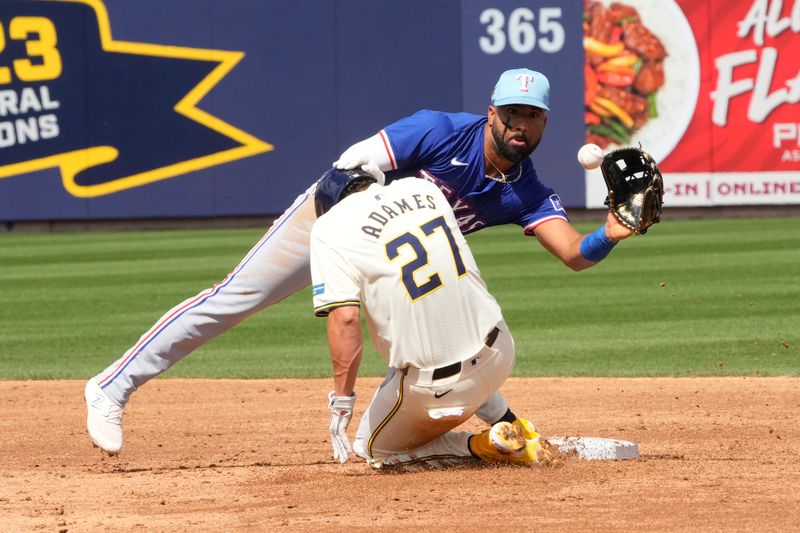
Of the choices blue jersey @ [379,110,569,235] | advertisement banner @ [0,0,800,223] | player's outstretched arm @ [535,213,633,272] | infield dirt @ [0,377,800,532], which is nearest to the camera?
infield dirt @ [0,377,800,532]

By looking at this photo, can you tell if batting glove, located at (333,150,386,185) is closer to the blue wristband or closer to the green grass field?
the blue wristband

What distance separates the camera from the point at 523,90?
16.9 feet

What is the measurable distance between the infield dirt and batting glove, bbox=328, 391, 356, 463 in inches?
3.7

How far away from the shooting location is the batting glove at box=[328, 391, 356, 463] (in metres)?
4.83

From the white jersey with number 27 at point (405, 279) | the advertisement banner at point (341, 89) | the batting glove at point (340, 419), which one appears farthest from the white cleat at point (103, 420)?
the advertisement banner at point (341, 89)

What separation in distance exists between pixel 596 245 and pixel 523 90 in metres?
0.70

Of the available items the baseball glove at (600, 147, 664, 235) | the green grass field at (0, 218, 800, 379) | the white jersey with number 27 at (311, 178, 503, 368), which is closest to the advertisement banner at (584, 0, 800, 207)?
the green grass field at (0, 218, 800, 379)

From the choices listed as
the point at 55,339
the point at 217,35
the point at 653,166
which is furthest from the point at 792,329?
the point at 217,35

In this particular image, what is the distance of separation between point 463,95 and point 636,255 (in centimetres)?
554

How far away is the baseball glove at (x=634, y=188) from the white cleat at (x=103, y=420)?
7.46 feet

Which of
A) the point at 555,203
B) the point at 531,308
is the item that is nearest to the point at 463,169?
the point at 555,203

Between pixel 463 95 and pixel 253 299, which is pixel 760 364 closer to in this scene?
pixel 253 299

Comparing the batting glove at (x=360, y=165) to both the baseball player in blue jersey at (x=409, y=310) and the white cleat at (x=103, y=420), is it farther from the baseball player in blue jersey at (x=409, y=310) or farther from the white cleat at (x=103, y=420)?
the white cleat at (x=103, y=420)

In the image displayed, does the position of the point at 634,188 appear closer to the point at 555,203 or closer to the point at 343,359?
the point at 555,203
